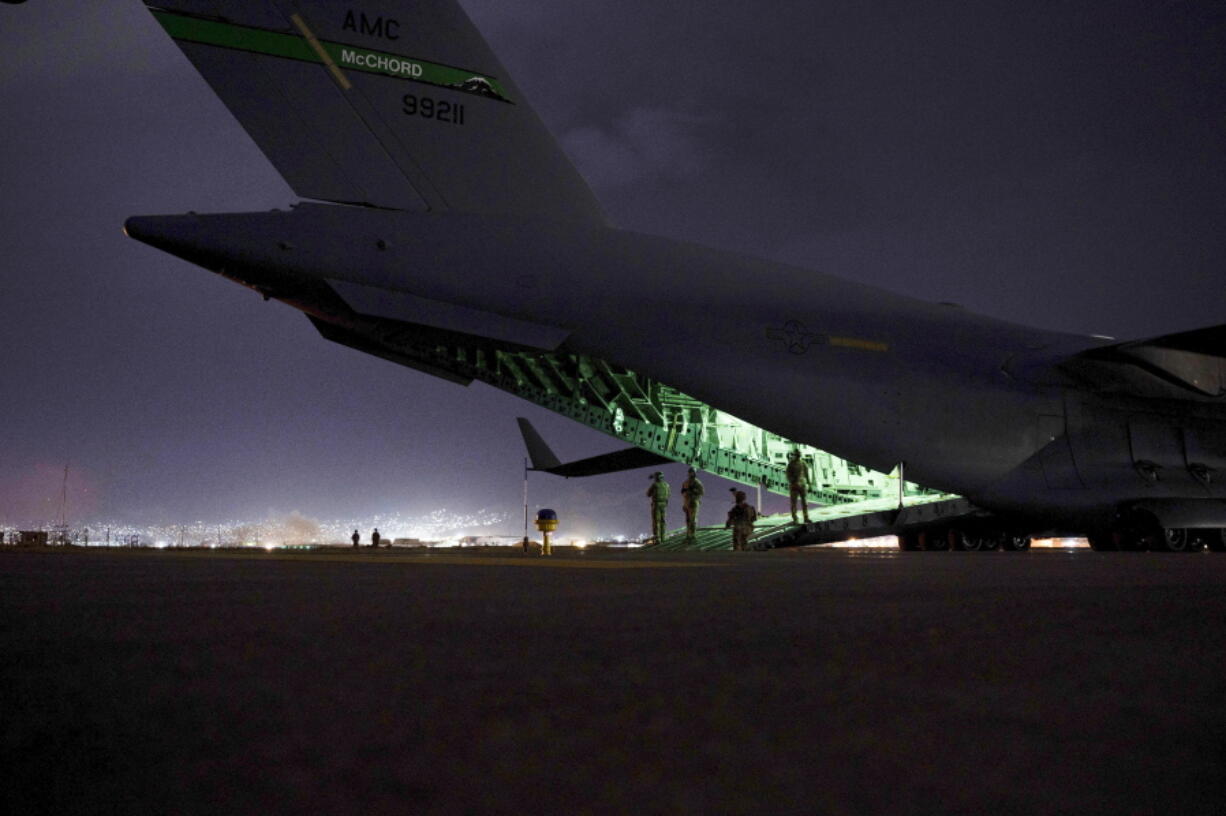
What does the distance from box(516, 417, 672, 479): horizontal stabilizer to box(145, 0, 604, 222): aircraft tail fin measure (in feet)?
25.9

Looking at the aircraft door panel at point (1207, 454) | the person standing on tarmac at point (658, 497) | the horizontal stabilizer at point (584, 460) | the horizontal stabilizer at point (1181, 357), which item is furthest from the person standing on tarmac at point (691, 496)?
the aircraft door panel at point (1207, 454)

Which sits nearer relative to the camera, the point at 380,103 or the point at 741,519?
the point at 380,103

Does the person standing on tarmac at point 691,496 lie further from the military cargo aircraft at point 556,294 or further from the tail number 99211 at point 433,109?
the tail number 99211 at point 433,109

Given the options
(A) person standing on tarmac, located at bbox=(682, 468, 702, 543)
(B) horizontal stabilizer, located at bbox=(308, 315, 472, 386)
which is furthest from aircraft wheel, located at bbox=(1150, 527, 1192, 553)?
(B) horizontal stabilizer, located at bbox=(308, 315, 472, 386)

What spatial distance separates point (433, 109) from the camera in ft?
27.1

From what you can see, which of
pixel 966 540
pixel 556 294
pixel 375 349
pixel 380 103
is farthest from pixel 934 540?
pixel 380 103

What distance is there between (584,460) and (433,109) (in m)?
8.85

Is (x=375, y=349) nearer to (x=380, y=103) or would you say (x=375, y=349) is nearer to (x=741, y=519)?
(x=380, y=103)

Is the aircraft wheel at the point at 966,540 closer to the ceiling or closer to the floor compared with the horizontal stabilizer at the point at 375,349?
closer to the floor

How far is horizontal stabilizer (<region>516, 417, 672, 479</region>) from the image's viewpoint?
16109 mm

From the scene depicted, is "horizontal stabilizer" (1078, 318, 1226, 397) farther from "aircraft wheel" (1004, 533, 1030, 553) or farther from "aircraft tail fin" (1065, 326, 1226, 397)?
"aircraft wheel" (1004, 533, 1030, 553)

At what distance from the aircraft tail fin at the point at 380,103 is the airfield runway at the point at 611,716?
283 inches

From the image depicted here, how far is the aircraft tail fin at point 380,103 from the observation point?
767 cm

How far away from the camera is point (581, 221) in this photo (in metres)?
8.69
